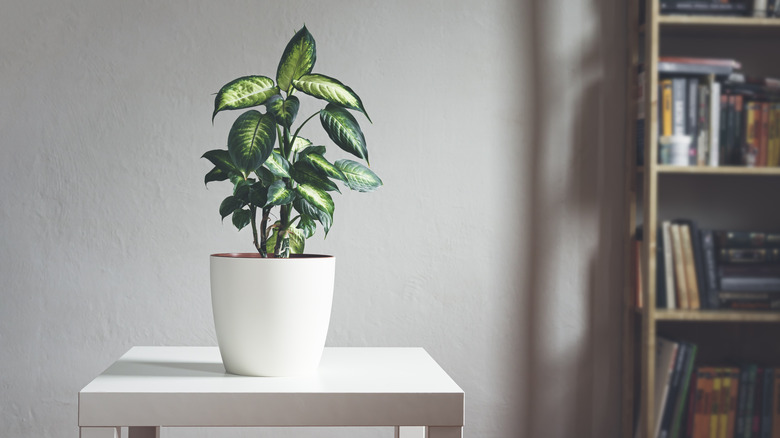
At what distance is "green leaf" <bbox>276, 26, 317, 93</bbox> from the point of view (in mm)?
1263

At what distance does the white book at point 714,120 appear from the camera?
6.38 feet

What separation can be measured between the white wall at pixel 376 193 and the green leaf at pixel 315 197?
78cm

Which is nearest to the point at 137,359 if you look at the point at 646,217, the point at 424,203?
the point at 424,203

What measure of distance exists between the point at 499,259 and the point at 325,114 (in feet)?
3.21

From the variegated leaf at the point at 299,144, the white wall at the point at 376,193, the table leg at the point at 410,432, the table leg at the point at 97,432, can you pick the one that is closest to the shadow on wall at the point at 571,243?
the white wall at the point at 376,193

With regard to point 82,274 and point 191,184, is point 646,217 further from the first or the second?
point 82,274

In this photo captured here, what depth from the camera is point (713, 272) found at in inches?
76.7

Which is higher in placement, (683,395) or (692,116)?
(692,116)

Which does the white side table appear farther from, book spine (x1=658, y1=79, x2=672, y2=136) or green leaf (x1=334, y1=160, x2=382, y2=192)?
book spine (x1=658, y1=79, x2=672, y2=136)

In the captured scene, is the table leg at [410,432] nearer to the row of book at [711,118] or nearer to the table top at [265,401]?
the table top at [265,401]

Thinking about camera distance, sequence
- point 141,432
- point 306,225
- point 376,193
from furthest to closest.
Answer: point 376,193, point 141,432, point 306,225

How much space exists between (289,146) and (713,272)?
126 cm

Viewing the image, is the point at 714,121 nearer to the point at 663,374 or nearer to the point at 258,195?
the point at 663,374

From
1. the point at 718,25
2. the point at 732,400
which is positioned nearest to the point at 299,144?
the point at 718,25
